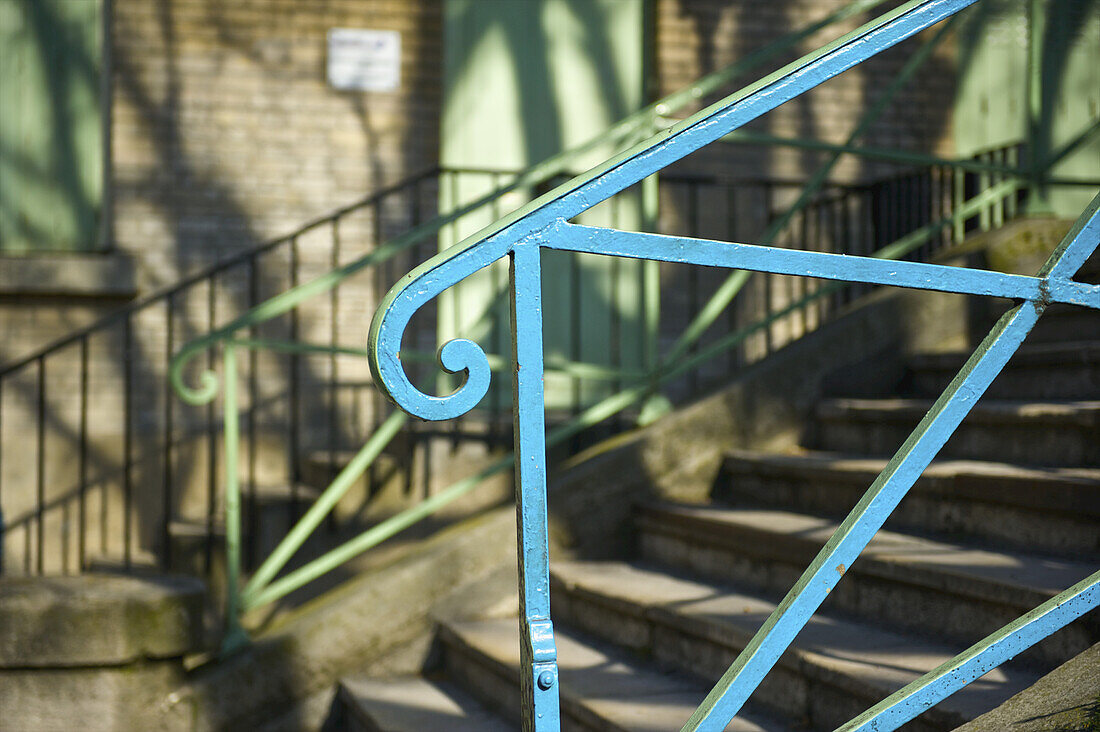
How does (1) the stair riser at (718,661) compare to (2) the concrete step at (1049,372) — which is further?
(2) the concrete step at (1049,372)

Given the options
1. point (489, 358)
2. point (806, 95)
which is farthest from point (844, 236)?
point (489, 358)

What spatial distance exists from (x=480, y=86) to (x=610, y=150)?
2.70 feet

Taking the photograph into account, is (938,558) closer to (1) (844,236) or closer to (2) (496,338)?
(1) (844,236)

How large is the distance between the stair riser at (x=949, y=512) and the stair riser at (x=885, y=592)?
12.7 inches

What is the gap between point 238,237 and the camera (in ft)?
18.8

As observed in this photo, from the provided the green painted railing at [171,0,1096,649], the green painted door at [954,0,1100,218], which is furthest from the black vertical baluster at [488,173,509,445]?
the green painted door at [954,0,1100,218]

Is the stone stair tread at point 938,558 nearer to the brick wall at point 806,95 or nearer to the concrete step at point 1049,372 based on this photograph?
the concrete step at point 1049,372

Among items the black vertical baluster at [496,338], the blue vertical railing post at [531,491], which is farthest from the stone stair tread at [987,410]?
the blue vertical railing post at [531,491]

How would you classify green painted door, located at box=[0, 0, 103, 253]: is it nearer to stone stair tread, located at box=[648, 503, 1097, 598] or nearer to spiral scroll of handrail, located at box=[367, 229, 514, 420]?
stone stair tread, located at box=[648, 503, 1097, 598]

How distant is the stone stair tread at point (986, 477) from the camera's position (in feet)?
8.11

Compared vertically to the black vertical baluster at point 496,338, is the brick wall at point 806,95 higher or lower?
higher

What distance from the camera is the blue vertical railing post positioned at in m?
1.42

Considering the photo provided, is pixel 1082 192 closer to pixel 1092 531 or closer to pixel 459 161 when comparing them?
pixel 459 161

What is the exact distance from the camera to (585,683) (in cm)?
282
